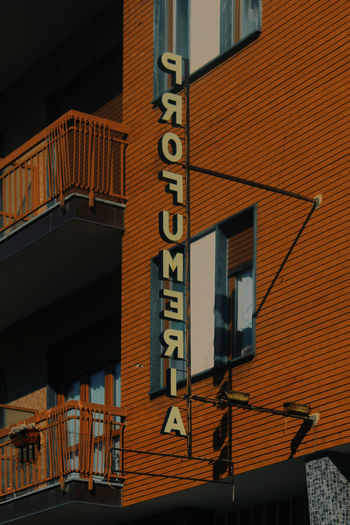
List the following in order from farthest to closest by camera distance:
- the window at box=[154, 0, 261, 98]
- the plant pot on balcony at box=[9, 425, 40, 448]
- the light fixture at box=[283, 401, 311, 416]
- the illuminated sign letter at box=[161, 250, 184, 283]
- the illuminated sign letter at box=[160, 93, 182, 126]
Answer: the plant pot on balcony at box=[9, 425, 40, 448], the window at box=[154, 0, 261, 98], the illuminated sign letter at box=[160, 93, 182, 126], the illuminated sign letter at box=[161, 250, 184, 283], the light fixture at box=[283, 401, 311, 416]

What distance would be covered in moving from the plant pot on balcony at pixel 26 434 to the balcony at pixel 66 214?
269 cm

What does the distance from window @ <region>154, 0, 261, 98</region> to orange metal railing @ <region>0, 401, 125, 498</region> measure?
484 centimetres

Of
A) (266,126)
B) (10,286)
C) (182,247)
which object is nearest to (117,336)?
(10,286)

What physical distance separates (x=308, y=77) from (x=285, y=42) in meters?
0.82

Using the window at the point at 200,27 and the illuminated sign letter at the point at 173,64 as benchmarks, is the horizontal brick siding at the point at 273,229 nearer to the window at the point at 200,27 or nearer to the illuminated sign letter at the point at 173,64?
Result: the window at the point at 200,27

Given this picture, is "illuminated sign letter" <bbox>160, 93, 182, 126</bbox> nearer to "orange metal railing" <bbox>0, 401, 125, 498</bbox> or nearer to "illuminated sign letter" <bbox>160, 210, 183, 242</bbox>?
"illuminated sign letter" <bbox>160, 210, 183, 242</bbox>

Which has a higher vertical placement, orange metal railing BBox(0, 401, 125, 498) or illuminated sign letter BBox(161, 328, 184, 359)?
illuminated sign letter BBox(161, 328, 184, 359)

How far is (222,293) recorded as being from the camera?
16828 millimetres

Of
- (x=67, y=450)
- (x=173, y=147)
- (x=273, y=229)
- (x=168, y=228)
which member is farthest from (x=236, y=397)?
(x=67, y=450)

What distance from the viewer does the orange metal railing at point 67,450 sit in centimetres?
1742

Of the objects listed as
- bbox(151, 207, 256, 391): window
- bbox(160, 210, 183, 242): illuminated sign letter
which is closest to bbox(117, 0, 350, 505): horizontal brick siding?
bbox(151, 207, 256, 391): window

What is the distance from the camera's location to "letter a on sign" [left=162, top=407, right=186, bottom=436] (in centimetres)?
1538

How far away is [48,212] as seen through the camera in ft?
62.2

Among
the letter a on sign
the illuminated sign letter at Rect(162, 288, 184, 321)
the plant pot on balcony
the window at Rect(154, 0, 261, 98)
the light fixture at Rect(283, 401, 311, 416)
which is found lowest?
the light fixture at Rect(283, 401, 311, 416)
